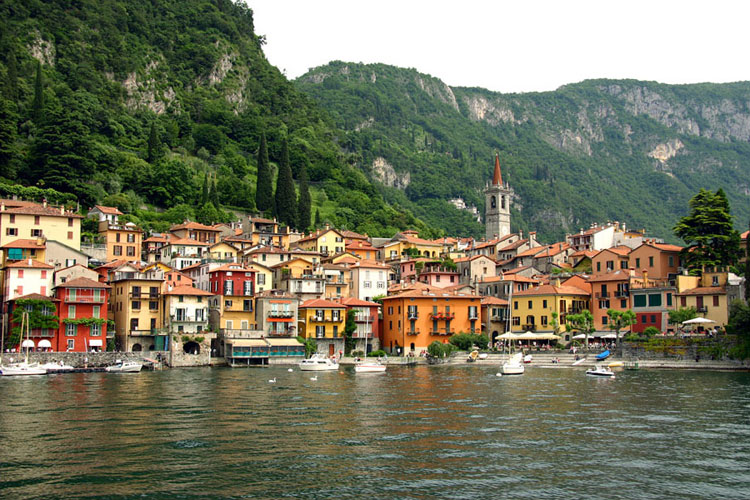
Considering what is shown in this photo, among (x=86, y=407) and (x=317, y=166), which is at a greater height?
(x=317, y=166)

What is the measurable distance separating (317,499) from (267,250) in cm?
7299

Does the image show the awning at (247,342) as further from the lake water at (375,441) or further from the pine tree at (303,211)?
the pine tree at (303,211)

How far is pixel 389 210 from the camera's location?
500 feet

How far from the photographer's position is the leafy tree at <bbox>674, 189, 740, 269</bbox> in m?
81.1

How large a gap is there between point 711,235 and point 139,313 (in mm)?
59447

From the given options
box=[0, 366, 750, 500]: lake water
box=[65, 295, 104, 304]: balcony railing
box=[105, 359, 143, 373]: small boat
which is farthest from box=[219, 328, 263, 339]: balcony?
box=[0, 366, 750, 500]: lake water

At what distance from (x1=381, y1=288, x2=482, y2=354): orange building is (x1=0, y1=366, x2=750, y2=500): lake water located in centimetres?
3302

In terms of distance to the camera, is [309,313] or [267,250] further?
[267,250]

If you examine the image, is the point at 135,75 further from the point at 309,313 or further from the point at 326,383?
the point at 326,383

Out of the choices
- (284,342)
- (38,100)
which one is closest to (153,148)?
(38,100)

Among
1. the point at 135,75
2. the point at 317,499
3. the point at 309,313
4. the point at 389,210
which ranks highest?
the point at 135,75

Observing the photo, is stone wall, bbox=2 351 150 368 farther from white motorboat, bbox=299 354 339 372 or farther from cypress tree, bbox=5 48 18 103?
cypress tree, bbox=5 48 18 103

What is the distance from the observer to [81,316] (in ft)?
238

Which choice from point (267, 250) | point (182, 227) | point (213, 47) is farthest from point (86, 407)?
point (213, 47)
